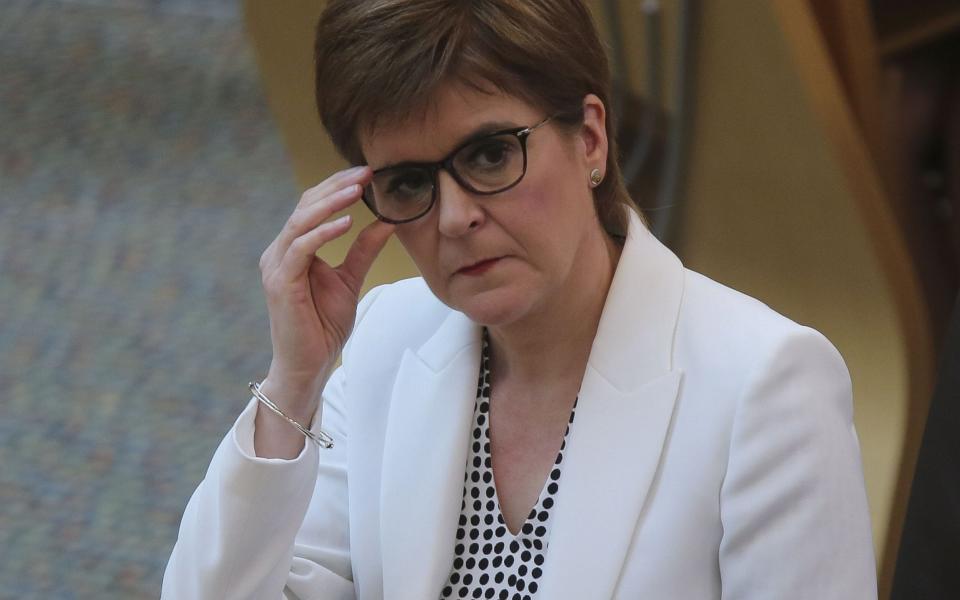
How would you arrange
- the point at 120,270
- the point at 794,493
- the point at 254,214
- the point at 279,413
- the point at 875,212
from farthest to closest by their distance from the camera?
the point at 254,214
the point at 120,270
the point at 875,212
the point at 279,413
the point at 794,493

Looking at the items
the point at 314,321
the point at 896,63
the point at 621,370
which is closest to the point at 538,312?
the point at 621,370

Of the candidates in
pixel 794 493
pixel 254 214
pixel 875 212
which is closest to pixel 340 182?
pixel 794 493

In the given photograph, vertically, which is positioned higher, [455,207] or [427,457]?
[455,207]

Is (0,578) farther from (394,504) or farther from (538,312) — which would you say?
(538,312)

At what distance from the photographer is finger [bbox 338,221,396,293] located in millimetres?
1696

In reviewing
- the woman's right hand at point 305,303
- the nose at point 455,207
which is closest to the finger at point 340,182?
the woman's right hand at point 305,303

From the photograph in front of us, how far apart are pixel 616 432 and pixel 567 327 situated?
0.17 metres

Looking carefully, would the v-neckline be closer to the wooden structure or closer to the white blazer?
the white blazer

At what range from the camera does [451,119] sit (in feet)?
4.91

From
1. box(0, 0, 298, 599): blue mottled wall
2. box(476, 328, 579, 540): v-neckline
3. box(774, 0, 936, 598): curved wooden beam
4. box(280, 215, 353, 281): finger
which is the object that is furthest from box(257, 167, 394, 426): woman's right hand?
box(0, 0, 298, 599): blue mottled wall

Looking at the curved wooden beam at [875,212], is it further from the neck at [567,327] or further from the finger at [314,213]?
the finger at [314,213]

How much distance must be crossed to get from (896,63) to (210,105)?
3.22 m

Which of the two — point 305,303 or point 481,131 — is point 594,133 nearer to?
point 481,131

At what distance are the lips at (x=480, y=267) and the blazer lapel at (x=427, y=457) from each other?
26 centimetres
